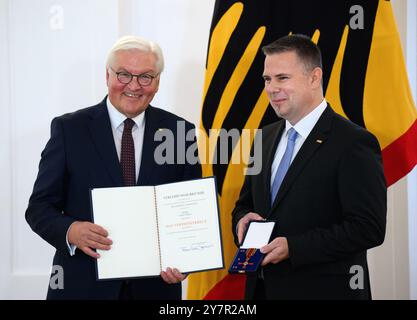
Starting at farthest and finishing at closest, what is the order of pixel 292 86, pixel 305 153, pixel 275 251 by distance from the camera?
pixel 292 86, pixel 305 153, pixel 275 251

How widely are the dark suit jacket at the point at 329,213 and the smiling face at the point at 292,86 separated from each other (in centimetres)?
12

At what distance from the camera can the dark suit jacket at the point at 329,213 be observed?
219 centimetres

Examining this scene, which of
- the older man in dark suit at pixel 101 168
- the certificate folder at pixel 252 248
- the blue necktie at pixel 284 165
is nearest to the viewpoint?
the certificate folder at pixel 252 248

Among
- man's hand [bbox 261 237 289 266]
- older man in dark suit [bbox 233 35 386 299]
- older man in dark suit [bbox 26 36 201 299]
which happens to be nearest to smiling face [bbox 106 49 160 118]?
older man in dark suit [bbox 26 36 201 299]

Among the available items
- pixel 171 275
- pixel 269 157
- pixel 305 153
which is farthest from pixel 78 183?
pixel 305 153

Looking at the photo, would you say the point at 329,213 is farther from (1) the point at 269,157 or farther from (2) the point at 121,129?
(2) the point at 121,129

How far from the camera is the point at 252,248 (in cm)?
221

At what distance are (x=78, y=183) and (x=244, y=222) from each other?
695mm

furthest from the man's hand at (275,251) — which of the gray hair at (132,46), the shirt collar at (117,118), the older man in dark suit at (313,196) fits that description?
the gray hair at (132,46)

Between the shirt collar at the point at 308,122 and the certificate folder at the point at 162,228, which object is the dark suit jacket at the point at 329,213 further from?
the certificate folder at the point at 162,228

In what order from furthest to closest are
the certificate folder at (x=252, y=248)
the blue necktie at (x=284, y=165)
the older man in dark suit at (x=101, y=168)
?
the blue necktie at (x=284, y=165), the older man in dark suit at (x=101, y=168), the certificate folder at (x=252, y=248)

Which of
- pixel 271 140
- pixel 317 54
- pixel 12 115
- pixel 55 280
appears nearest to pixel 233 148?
pixel 271 140

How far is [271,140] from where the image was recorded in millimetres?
2590

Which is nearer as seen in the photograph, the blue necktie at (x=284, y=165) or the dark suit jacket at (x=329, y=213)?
the dark suit jacket at (x=329, y=213)
